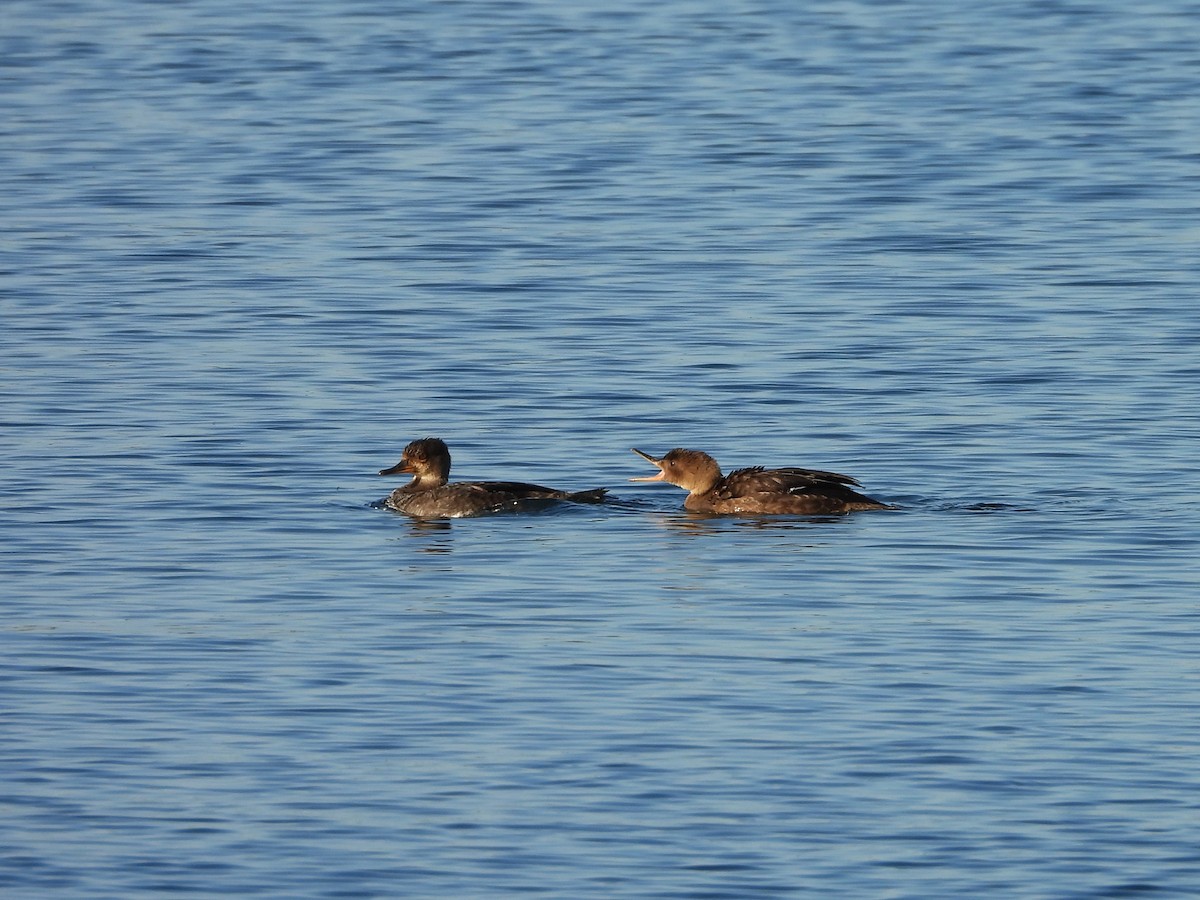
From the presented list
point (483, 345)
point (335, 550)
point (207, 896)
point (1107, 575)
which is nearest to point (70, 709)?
point (207, 896)

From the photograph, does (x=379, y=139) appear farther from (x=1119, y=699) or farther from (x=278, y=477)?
(x=1119, y=699)

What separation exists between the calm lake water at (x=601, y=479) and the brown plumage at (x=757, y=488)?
0.18 m

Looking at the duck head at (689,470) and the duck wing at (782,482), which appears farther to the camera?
the duck head at (689,470)

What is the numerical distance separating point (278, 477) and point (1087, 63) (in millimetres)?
20203

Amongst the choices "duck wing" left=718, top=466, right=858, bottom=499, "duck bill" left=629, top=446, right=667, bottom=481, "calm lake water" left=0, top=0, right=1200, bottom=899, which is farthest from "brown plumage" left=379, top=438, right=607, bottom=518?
"duck wing" left=718, top=466, right=858, bottom=499

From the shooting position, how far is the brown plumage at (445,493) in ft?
48.8

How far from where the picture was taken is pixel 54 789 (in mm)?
10273

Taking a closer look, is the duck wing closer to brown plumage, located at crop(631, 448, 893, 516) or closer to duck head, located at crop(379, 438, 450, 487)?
brown plumage, located at crop(631, 448, 893, 516)

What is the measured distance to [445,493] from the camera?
15266 millimetres

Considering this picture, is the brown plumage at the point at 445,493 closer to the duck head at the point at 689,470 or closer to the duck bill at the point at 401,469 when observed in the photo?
the duck bill at the point at 401,469

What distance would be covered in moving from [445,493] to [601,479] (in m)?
1.04

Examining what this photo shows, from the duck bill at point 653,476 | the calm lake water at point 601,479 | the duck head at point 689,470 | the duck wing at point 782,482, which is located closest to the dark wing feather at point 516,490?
the calm lake water at point 601,479

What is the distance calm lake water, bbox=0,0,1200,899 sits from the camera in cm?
994

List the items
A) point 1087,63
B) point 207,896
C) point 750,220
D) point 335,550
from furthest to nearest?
point 1087,63 → point 750,220 → point 335,550 → point 207,896
